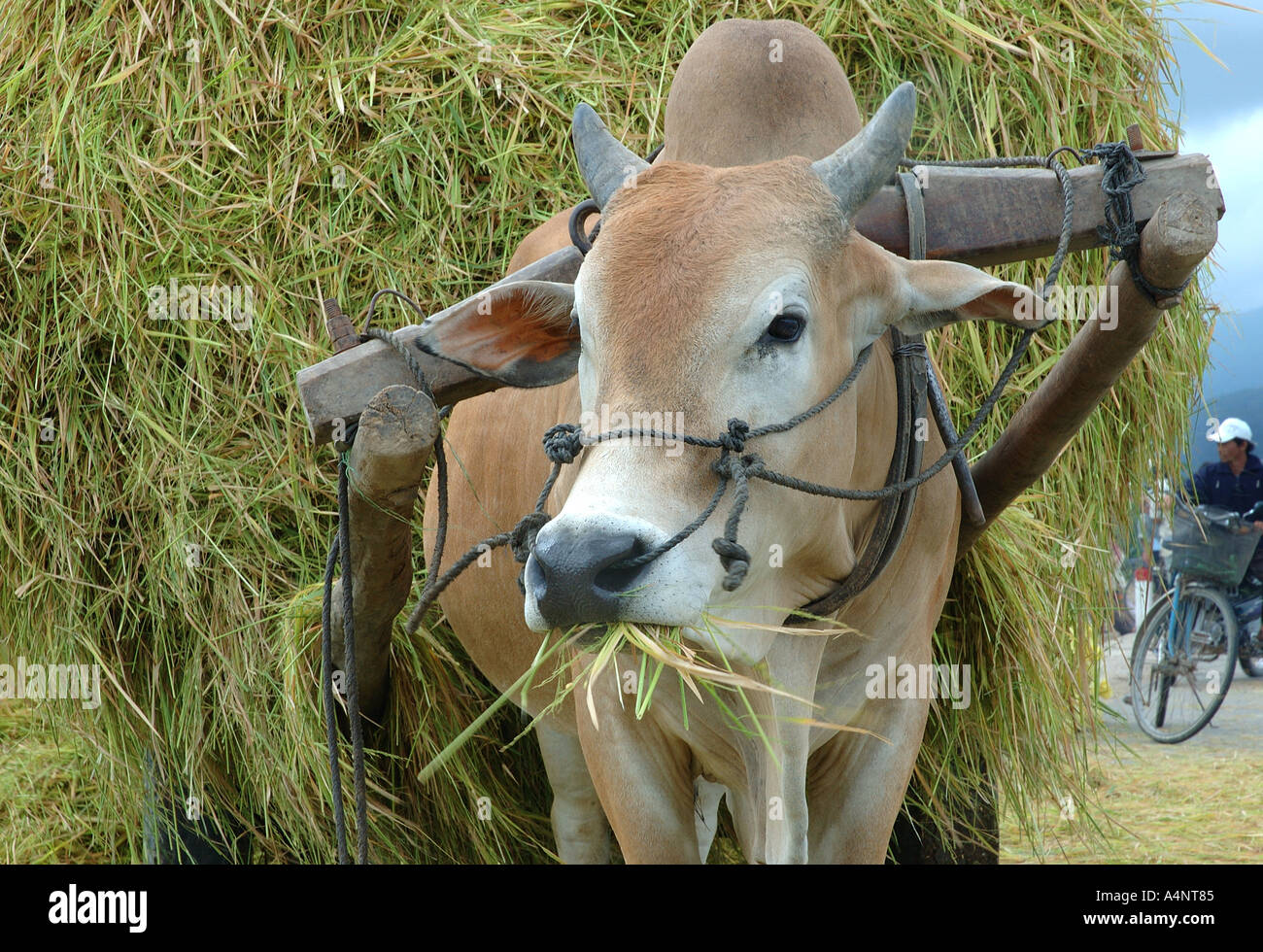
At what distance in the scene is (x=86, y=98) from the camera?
293cm

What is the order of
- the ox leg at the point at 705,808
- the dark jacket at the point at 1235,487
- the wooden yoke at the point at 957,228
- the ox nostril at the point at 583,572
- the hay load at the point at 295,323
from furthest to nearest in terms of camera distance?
the dark jacket at the point at 1235,487 < the hay load at the point at 295,323 < the ox leg at the point at 705,808 < the wooden yoke at the point at 957,228 < the ox nostril at the point at 583,572

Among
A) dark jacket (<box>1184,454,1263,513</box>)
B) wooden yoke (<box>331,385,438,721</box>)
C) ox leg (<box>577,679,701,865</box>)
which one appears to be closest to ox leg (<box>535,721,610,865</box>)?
wooden yoke (<box>331,385,438,721</box>)

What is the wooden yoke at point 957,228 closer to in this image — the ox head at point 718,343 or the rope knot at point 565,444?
the ox head at point 718,343

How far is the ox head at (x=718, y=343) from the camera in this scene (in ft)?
5.23

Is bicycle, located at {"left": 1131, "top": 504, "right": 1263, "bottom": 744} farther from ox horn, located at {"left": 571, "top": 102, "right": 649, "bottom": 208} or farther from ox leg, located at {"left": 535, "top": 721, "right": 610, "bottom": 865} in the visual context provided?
ox horn, located at {"left": 571, "top": 102, "right": 649, "bottom": 208}

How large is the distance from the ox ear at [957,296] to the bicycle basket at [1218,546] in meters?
4.95

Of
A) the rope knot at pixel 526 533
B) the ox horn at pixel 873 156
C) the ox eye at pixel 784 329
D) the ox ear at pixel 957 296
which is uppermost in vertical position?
the ox horn at pixel 873 156

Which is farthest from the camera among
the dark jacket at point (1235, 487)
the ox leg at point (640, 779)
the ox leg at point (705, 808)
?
the dark jacket at point (1235, 487)

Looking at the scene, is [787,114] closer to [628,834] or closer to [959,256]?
[959,256]

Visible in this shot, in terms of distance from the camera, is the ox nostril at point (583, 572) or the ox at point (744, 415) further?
the ox at point (744, 415)

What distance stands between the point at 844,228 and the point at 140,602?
1965mm

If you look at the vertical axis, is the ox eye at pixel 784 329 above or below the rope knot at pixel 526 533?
above

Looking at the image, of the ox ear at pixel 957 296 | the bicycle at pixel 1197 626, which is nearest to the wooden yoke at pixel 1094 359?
the ox ear at pixel 957 296

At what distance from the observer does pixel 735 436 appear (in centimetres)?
168
